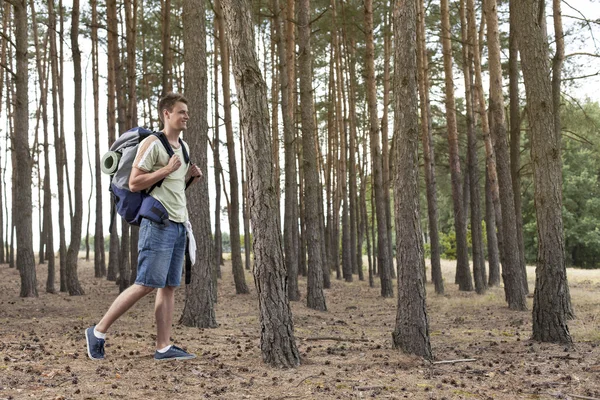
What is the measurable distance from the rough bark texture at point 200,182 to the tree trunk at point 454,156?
27.1 ft

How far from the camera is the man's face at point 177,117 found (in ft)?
16.9

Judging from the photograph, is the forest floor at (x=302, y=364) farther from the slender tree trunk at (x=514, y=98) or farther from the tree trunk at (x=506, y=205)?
the slender tree trunk at (x=514, y=98)

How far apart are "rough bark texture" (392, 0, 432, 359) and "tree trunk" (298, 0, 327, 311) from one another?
5472 mm

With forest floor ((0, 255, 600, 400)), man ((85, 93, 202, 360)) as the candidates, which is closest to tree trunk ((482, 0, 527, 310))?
forest floor ((0, 255, 600, 400))

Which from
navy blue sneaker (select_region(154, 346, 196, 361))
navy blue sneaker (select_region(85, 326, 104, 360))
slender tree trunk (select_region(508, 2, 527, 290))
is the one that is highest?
slender tree trunk (select_region(508, 2, 527, 290))

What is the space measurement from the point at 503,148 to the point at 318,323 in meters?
5.14

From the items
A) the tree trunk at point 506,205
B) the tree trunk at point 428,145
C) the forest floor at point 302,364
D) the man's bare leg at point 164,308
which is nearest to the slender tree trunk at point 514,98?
the tree trunk at point 506,205

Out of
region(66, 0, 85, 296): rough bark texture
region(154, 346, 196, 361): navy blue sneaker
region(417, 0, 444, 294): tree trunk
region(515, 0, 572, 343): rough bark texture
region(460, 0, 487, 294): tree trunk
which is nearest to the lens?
region(154, 346, 196, 361): navy blue sneaker

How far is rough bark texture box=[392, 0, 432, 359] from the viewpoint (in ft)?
20.0

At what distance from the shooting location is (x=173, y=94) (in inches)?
207

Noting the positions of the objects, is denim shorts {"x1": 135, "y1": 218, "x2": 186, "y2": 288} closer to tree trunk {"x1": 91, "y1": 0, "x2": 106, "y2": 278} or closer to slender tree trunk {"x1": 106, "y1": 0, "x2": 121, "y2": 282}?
slender tree trunk {"x1": 106, "y1": 0, "x2": 121, "y2": 282}

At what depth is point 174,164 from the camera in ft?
16.4

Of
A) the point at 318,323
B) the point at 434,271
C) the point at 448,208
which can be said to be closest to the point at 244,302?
the point at 318,323

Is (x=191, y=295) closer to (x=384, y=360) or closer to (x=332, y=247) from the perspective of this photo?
(x=384, y=360)
